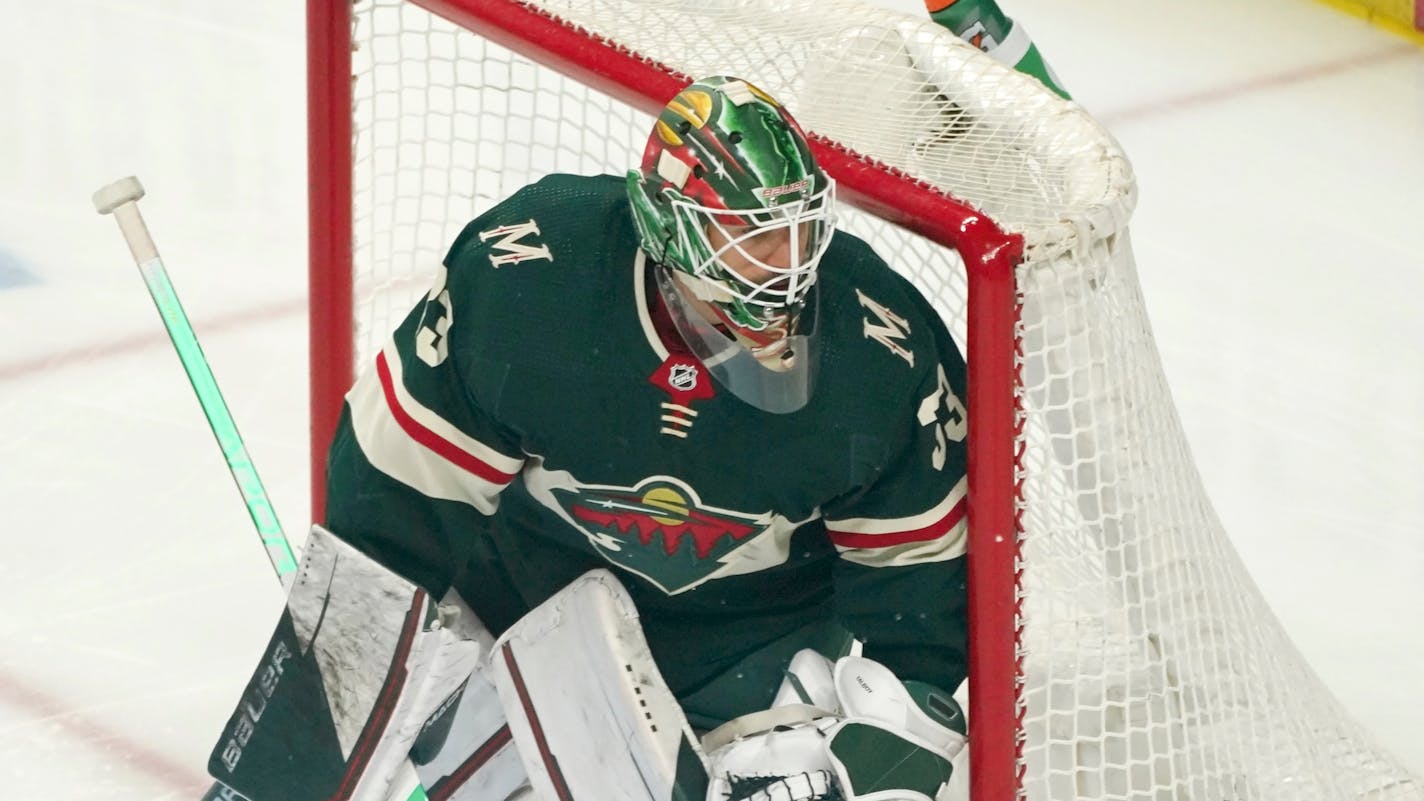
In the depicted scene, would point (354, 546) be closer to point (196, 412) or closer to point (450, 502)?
point (450, 502)

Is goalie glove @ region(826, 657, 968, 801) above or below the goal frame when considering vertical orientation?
below

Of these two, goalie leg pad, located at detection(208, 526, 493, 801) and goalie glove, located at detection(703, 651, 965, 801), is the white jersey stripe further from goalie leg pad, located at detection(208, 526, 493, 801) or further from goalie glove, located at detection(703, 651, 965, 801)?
goalie leg pad, located at detection(208, 526, 493, 801)

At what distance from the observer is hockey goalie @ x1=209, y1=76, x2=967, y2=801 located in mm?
1523

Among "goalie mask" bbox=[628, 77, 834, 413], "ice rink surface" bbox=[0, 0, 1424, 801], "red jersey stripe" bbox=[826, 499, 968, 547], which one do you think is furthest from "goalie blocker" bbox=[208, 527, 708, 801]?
"ice rink surface" bbox=[0, 0, 1424, 801]

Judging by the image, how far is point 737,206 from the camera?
1.43 metres

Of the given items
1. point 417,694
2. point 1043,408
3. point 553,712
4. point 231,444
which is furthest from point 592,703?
point 231,444

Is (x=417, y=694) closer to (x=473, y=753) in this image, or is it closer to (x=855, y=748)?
(x=473, y=753)

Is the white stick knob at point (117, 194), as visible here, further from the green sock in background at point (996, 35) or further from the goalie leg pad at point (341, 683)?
the green sock in background at point (996, 35)

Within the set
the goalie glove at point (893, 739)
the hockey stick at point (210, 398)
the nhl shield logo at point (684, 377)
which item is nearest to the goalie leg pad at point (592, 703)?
the goalie glove at point (893, 739)

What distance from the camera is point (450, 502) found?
1691 mm

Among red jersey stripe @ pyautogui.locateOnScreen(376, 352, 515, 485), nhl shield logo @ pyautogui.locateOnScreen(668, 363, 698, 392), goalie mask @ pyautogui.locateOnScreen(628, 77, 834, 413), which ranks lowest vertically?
red jersey stripe @ pyautogui.locateOnScreen(376, 352, 515, 485)

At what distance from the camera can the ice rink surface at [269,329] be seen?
2439mm

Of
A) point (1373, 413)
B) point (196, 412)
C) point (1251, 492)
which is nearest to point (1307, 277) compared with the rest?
point (1373, 413)

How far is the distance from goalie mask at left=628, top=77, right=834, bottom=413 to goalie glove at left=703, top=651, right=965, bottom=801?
31 centimetres
